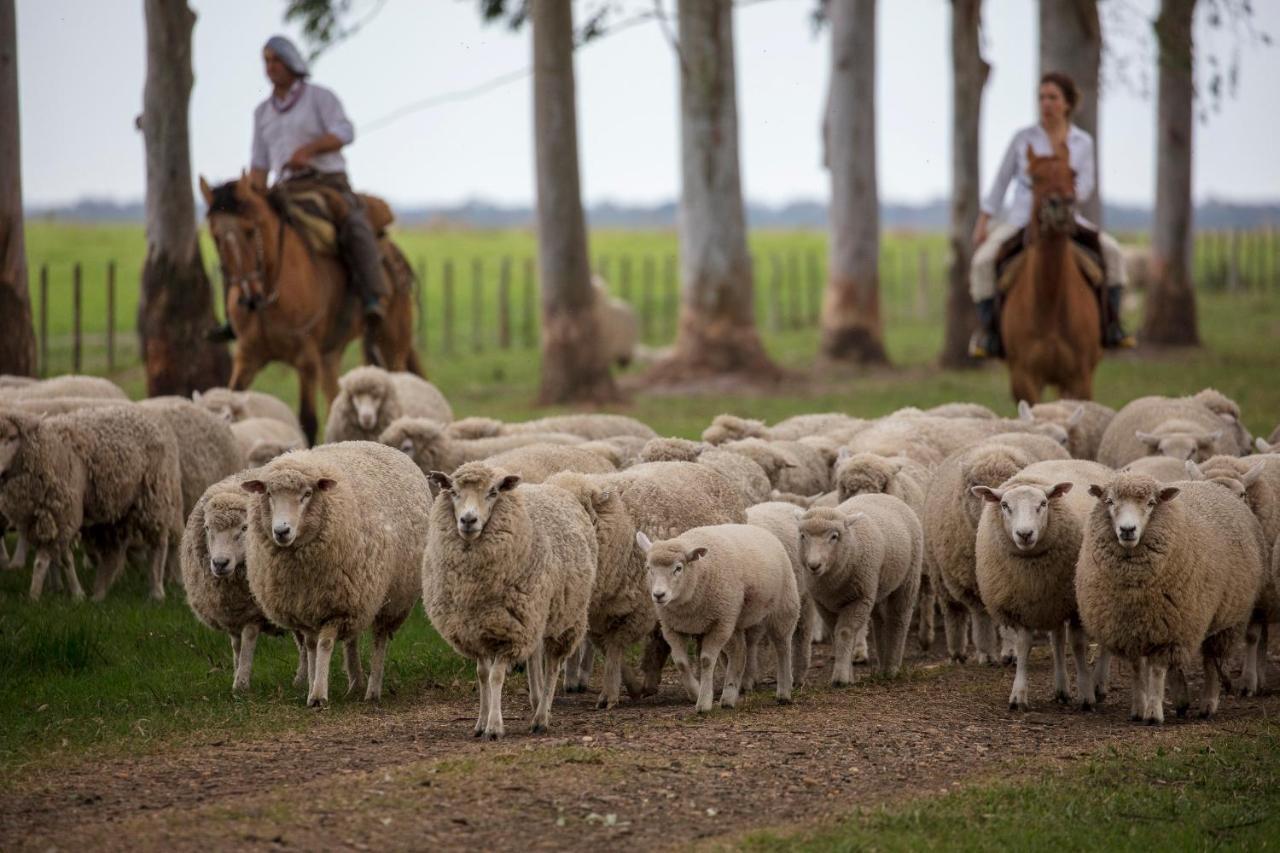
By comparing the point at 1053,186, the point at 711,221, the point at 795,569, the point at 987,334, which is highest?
the point at 711,221

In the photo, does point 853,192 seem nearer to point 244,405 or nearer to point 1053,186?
point 1053,186

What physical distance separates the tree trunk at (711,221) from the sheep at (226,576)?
15.5 metres

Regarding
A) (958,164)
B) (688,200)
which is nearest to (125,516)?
(688,200)

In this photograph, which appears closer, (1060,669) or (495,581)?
(495,581)

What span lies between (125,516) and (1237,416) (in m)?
8.42

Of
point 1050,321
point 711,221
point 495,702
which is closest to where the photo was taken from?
point 495,702

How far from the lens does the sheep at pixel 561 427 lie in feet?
45.4

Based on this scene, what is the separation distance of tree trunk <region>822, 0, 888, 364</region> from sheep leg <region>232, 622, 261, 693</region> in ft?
60.8

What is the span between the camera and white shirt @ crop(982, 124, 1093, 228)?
16.5 m

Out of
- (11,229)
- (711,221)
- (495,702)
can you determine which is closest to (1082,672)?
(495,702)

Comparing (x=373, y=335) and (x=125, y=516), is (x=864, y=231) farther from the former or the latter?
(x=125, y=516)

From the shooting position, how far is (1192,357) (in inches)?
1125

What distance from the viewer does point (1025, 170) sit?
16.0m

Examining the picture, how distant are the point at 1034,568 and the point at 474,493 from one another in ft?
10.0
